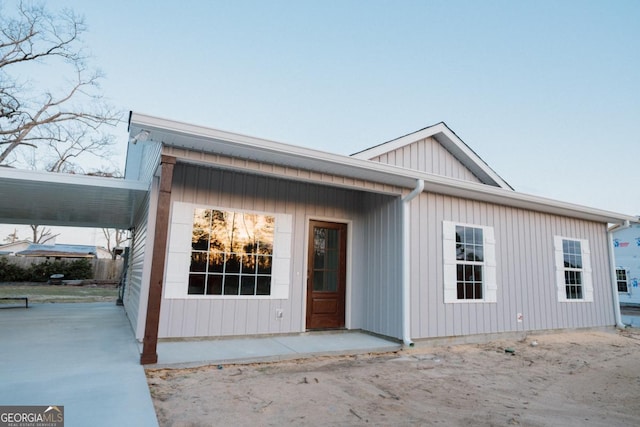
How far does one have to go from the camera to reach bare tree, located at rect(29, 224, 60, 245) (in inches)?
1204

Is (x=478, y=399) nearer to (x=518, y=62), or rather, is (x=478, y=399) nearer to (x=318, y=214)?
(x=318, y=214)

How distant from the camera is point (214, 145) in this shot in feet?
13.0

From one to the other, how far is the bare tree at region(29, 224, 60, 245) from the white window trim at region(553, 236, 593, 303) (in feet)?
122

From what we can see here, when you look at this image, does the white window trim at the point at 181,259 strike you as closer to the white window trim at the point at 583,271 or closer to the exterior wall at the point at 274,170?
the exterior wall at the point at 274,170

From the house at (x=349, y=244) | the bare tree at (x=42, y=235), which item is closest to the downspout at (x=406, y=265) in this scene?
the house at (x=349, y=244)

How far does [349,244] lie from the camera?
20.6 ft

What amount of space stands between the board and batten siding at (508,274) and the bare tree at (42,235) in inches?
1407

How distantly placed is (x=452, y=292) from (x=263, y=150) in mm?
3815

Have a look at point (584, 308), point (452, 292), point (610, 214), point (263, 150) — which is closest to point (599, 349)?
point (584, 308)

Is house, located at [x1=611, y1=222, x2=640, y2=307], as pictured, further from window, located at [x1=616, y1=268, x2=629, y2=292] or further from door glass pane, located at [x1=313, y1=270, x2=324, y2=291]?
door glass pane, located at [x1=313, y1=270, x2=324, y2=291]

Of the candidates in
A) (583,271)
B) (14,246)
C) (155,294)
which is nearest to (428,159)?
(583,271)

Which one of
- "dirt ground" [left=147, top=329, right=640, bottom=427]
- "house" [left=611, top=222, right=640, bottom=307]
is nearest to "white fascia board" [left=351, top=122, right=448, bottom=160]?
"dirt ground" [left=147, top=329, right=640, bottom=427]

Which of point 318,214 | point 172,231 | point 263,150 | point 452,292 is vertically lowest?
point 452,292

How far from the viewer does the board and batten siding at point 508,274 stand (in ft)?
18.3
